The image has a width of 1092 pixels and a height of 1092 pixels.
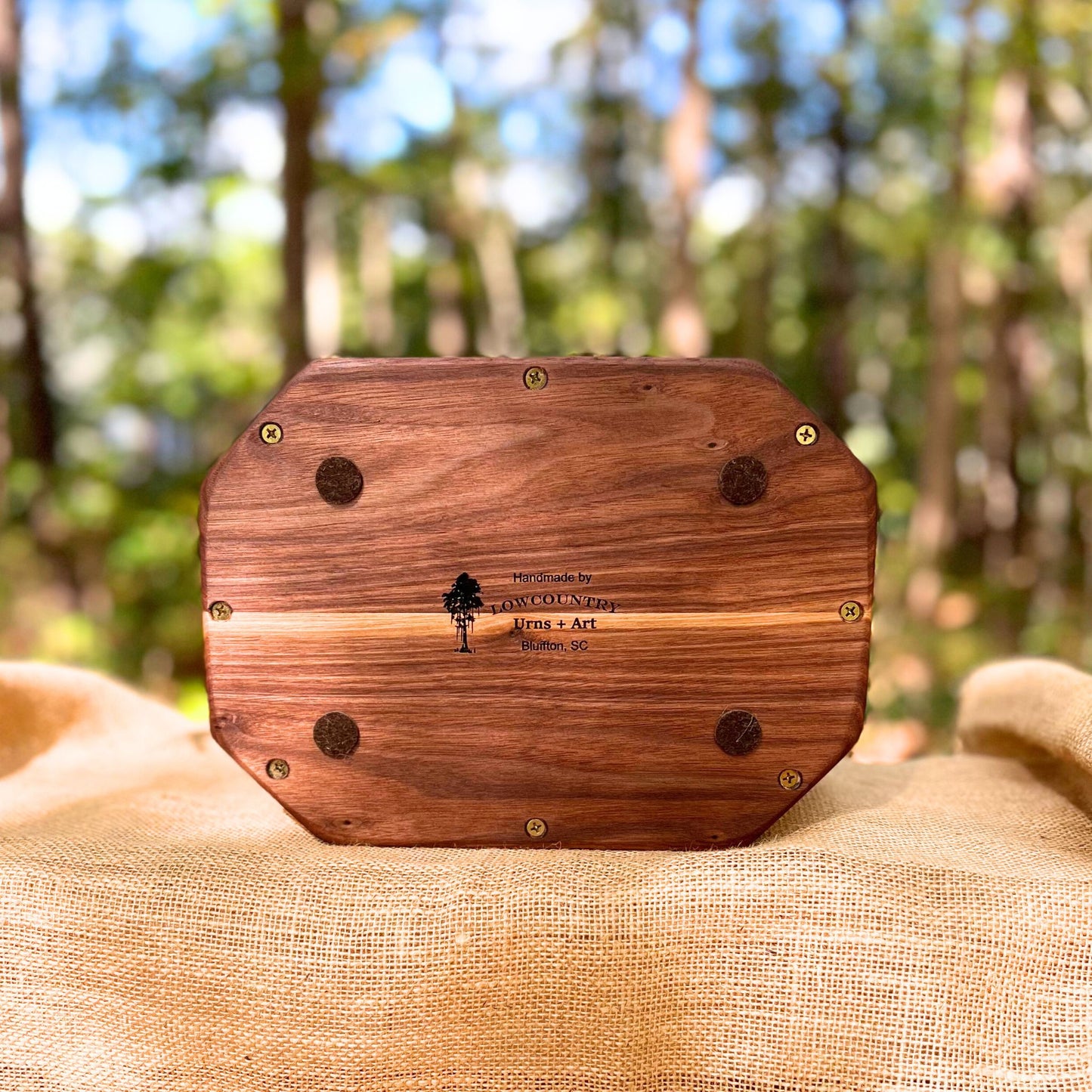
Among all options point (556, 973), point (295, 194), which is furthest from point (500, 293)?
point (556, 973)

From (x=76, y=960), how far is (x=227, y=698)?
0.27m

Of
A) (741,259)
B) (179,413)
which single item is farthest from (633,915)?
(179,413)

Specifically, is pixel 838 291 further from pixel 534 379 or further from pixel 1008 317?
pixel 534 379

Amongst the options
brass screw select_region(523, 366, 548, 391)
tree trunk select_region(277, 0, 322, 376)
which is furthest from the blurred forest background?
brass screw select_region(523, 366, 548, 391)

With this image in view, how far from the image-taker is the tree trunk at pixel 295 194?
371 cm

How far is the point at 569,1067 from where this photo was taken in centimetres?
88

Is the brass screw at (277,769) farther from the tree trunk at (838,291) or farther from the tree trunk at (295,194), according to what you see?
the tree trunk at (838,291)

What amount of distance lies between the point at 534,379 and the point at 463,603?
0.74ft

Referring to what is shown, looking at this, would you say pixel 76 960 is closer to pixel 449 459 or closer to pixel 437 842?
pixel 437 842

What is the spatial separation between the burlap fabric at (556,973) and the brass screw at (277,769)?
9cm

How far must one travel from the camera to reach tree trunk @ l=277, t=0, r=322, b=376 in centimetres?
371

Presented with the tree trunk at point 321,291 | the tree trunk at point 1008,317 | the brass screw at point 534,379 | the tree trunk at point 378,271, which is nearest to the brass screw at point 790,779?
the brass screw at point 534,379

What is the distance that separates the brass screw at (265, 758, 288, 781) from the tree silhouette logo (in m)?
0.22

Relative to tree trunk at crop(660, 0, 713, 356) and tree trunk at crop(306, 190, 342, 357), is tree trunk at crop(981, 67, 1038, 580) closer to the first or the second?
tree trunk at crop(660, 0, 713, 356)
